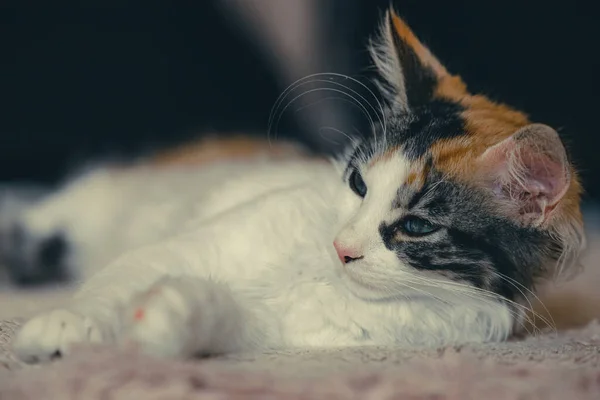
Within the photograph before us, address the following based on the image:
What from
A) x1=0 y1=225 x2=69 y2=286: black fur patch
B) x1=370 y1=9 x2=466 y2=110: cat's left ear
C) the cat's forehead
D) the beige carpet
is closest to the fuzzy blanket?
the beige carpet

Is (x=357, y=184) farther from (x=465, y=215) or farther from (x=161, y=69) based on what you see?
(x=161, y=69)

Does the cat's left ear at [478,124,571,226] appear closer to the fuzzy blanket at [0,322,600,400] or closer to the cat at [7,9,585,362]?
the cat at [7,9,585,362]

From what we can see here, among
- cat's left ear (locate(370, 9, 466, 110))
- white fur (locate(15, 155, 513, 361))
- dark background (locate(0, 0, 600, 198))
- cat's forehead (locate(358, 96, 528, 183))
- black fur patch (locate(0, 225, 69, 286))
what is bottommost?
white fur (locate(15, 155, 513, 361))

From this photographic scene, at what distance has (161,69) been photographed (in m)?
2.49

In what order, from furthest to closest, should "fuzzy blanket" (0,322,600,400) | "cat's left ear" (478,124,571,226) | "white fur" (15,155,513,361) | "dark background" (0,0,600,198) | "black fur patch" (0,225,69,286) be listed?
"dark background" (0,0,600,198)
"black fur patch" (0,225,69,286)
"cat's left ear" (478,124,571,226)
"white fur" (15,155,513,361)
"fuzzy blanket" (0,322,600,400)

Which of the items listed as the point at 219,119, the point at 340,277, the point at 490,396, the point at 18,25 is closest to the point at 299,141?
the point at 219,119

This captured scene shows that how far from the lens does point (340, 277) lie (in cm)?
111

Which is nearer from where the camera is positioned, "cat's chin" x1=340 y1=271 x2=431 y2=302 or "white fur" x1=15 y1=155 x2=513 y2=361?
"white fur" x1=15 y1=155 x2=513 y2=361

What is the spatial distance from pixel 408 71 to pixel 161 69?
1454mm

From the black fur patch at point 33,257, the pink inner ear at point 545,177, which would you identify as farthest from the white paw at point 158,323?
the black fur patch at point 33,257

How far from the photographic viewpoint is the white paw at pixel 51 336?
827 mm

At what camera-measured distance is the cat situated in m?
0.91

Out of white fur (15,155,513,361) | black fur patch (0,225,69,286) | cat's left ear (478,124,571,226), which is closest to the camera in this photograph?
white fur (15,155,513,361)

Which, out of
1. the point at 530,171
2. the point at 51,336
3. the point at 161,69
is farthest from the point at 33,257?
the point at 530,171
